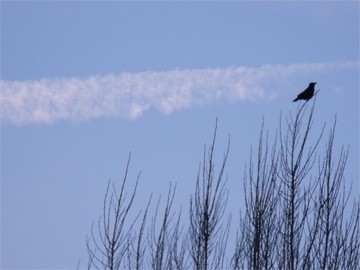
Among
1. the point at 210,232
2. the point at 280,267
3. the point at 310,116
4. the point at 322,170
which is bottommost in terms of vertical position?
the point at 280,267

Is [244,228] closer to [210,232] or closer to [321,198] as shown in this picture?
[210,232]

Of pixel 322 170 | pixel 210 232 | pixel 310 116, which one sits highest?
pixel 310 116

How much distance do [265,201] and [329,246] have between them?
1.64m

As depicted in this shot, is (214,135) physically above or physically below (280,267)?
above

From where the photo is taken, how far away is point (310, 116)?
7.91 meters

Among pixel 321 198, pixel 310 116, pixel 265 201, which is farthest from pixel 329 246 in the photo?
pixel 310 116

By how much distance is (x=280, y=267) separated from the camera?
8461 mm

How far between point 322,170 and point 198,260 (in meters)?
2.65

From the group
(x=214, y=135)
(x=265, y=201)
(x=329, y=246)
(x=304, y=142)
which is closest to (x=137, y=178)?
(x=214, y=135)

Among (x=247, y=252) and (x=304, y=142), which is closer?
(x=304, y=142)

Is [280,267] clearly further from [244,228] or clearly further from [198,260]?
[198,260]

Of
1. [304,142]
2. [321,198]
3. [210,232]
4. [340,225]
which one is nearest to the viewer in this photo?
[304,142]

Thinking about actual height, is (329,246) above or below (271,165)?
below

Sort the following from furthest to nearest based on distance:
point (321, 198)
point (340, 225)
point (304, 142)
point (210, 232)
→ 1. point (340, 225)
2. point (210, 232)
3. point (321, 198)
4. point (304, 142)
